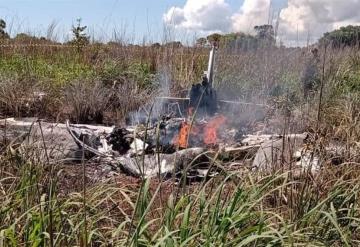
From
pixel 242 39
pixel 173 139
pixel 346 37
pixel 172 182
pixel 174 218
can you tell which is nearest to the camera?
pixel 174 218

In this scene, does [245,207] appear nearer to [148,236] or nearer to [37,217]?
[148,236]

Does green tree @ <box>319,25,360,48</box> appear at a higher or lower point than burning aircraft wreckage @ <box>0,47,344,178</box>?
higher

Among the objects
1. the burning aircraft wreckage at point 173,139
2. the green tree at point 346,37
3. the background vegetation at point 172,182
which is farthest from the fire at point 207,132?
the green tree at point 346,37

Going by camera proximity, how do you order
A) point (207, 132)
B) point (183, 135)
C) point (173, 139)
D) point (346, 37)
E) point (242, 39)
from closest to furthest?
point (183, 135)
point (173, 139)
point (207, 132)
point (242, 39)
point (346, 37)

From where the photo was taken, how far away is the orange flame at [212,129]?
592 centimetres

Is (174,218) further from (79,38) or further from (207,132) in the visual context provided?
(79,38)

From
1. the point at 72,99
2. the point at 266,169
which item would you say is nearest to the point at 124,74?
the point at 72,99

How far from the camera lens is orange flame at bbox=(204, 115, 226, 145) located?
5923mm

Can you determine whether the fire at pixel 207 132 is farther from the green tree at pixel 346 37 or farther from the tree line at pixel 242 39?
the green tree at pixel 346 37

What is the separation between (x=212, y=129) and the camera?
20.2 ft

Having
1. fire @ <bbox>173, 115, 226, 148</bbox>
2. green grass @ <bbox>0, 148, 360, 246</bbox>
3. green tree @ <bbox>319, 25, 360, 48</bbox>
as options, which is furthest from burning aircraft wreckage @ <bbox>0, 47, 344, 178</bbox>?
green tree @ <bbox>319, 25, 360, 48</bbox>

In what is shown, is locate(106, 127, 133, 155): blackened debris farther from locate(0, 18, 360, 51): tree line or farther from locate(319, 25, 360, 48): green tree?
locate(319, 25, 360, 48): green tree

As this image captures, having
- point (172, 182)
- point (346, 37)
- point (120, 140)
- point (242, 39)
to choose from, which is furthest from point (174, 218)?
point (346, 37)

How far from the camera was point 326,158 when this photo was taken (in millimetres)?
3539
